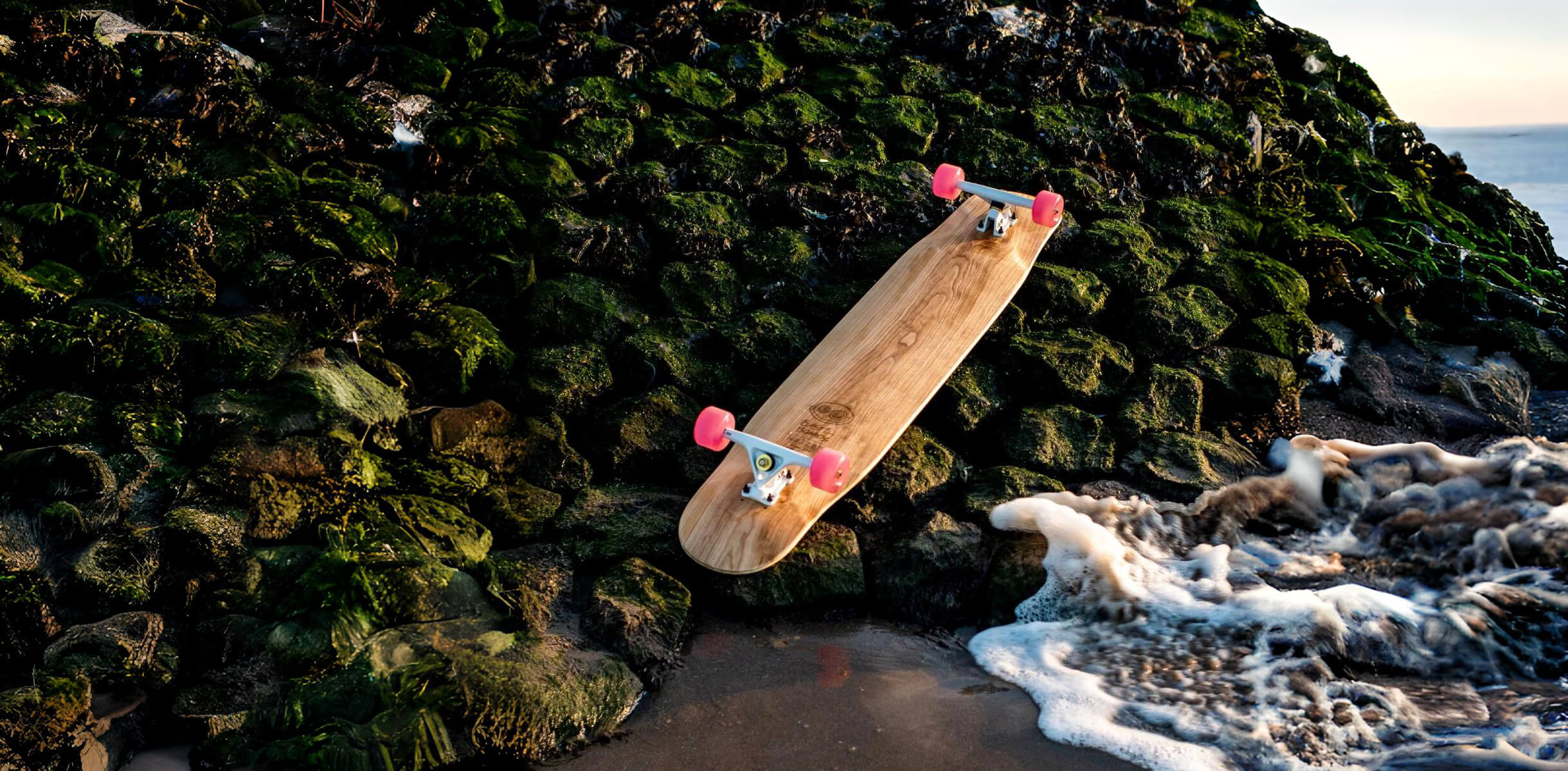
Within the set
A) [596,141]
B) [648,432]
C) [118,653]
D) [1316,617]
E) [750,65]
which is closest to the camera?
[118,653]

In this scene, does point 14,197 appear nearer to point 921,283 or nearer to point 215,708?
point 215,708

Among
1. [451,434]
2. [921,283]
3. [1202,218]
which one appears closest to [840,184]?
[921,283]

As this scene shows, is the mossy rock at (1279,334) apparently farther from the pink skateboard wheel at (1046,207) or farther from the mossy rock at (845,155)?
the mossy rock at (845,155)

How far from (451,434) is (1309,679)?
276cm

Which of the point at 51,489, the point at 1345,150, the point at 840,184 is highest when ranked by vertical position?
the point at 1345,150

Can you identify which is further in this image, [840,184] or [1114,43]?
[1114,43]

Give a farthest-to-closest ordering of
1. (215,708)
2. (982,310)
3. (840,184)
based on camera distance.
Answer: (840,184) → (982,310) → (215,708)

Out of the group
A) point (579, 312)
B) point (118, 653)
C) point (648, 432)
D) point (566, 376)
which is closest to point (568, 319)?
point (579, 312)

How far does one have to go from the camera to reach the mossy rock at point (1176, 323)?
454 centimetres

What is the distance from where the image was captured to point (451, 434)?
150 inches

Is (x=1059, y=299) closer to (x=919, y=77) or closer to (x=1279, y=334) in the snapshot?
(x=1279, y=334)

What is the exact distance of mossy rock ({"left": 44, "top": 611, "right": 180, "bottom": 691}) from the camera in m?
2.91

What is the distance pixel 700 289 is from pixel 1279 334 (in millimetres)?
2397

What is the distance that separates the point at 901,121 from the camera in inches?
209
